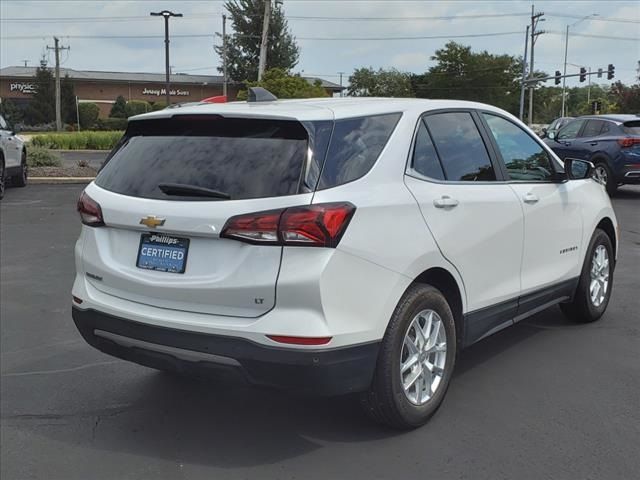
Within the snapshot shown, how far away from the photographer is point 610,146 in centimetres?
1466

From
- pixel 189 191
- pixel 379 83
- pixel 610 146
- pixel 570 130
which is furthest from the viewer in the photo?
pixel 379 83

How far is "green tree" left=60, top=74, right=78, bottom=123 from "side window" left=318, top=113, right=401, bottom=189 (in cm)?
6366

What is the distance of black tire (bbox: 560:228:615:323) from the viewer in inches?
212

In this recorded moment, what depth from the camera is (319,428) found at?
147 inches

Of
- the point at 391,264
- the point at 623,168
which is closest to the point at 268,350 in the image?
the point at 391,264

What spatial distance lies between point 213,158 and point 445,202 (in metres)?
1.29

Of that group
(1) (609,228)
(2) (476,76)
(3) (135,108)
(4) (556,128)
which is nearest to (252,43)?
(3) (135,108)

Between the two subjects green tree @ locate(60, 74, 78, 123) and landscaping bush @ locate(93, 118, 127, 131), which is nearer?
landscaping bush @ locate(93, 118, 127, 131)

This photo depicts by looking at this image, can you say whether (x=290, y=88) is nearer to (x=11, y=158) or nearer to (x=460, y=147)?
(x=11, y=158)

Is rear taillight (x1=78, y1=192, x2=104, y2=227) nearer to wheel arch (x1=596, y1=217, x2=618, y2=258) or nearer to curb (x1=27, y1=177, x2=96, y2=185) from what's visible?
wheel arch (x1=596, y1=217, x2=618, y2=258)

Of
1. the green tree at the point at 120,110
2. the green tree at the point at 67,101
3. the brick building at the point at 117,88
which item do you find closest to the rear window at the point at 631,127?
the green tree at the point at 120,110

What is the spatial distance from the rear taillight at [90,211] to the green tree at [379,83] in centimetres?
7183

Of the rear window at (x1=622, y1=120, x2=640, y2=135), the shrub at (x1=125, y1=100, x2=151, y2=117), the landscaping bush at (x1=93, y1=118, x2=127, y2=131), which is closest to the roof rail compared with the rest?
the rear window at (x1=622, y1=120, x2=640, y2=135)

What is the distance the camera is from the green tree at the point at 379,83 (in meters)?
75.3
